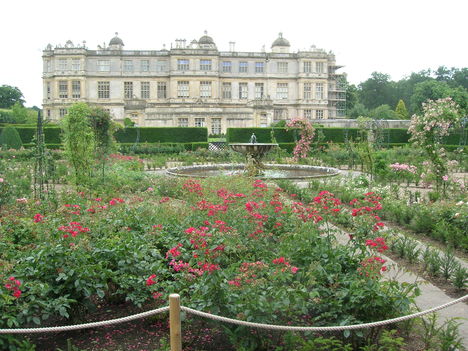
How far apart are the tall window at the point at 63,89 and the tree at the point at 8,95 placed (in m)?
18.6

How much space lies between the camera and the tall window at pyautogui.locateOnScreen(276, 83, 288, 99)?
49188 millimetres

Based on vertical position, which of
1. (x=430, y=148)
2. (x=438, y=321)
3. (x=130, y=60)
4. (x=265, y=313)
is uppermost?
(x=130, y=60)

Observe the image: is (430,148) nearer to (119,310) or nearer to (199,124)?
(119,310)

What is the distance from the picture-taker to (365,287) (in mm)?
3680

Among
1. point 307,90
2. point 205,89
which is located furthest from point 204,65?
point 307,90

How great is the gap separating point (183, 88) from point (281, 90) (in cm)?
989

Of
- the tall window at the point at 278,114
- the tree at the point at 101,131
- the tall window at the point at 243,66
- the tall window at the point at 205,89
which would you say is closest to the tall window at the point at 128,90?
the tall window at the point at 205,89

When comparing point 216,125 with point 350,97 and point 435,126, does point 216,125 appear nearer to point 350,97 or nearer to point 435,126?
point 350,97

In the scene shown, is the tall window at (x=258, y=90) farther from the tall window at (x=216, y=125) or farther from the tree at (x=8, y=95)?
the tree at (x=8, y=95)

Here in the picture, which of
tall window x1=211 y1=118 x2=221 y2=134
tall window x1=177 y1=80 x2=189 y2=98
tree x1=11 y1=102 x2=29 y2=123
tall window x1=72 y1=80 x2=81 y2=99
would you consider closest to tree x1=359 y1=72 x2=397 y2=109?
tall window x1=177 y1=80 x2=189 y2=98

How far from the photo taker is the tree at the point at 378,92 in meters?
63.5

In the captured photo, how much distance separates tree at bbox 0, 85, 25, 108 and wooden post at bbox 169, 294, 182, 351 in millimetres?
65660

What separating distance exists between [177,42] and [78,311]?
156 feet

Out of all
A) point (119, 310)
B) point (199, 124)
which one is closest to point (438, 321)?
point (119, 310)
